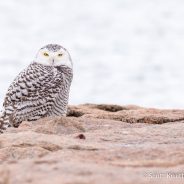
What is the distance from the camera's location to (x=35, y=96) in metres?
7.83

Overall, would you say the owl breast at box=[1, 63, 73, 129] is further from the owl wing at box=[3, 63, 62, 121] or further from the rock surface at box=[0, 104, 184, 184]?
the rock surface at box=[0, 104, 184, 184]

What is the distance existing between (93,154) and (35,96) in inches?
154

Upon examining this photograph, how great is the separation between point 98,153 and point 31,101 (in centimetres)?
384

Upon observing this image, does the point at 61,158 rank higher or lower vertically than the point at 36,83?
lower

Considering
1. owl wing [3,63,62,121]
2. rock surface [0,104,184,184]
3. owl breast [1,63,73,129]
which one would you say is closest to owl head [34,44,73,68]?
owl breast [1,63,73,129]

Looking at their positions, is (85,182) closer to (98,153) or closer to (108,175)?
(108,175)

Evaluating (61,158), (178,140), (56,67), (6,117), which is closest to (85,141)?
(178,140)

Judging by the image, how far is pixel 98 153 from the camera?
4066mm

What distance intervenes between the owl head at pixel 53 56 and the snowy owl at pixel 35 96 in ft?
0.70

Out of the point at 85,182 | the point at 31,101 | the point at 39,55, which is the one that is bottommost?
the point at 85,182

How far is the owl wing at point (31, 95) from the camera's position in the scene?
7.79 meters

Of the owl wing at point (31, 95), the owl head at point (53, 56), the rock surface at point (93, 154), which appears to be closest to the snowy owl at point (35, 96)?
the owl wing at point (31, 95)

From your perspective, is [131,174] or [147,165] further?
[147,165]

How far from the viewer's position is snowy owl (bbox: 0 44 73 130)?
777 centimetres
